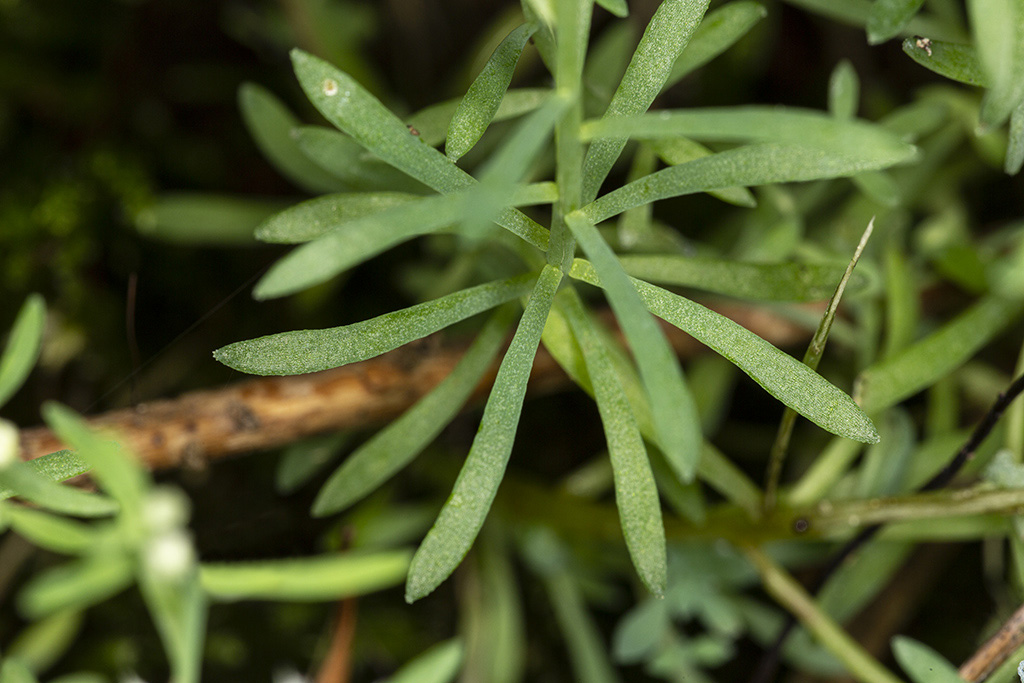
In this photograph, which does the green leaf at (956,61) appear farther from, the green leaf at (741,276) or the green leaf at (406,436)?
the green leaf at (406,436)

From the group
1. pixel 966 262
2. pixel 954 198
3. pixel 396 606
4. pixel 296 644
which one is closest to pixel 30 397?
pixel 296 644

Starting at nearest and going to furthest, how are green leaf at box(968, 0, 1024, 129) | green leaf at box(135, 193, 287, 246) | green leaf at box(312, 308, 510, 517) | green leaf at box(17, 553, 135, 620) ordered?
green leaf at box(17, 553, 135, 620) < green leaf at box(968, 0, 1024, 129) < green leaf at box(312, 308, 510, 517) < green leaf at box(135, 193, 287, 246)

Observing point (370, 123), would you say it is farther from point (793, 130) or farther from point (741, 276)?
point (741, 276)

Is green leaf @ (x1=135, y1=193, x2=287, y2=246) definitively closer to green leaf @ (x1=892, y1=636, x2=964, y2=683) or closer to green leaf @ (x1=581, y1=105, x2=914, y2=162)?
green leaf @ (x1=581, y1=105, x2=914, y2=162)

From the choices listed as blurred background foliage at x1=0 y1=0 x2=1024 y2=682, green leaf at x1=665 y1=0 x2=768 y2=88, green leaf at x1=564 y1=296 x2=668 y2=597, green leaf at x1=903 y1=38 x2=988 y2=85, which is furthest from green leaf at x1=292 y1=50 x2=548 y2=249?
blurred background foliage at x1=0 y1=0 x2=1024 y2=682

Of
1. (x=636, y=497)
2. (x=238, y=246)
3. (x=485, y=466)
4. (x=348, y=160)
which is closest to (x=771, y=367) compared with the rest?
(x=636, y=497)

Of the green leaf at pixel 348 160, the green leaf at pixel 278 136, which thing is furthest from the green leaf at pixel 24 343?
the green leaf at pixel 278 136
